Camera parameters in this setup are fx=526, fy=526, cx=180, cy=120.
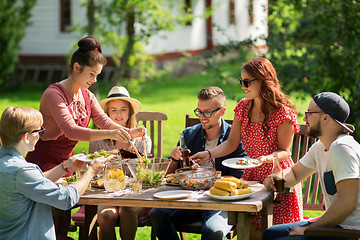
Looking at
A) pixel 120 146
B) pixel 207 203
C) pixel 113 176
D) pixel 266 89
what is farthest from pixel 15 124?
pixel 266 89

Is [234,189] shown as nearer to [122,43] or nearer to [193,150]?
[193,150]

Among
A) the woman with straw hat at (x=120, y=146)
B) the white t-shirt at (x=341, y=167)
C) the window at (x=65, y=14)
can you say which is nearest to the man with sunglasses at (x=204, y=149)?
the woman with straw hat at (x=120, y=146)

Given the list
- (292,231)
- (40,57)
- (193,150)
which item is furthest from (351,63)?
(40,57)

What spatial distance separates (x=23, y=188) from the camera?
324 centimetres

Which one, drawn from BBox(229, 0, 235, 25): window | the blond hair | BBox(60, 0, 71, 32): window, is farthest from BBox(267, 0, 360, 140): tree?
BBox(229, 0, 235, 25): window

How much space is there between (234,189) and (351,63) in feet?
16.1

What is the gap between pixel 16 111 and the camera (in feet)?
10.8

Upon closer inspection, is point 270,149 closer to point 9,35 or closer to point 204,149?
point 204,149

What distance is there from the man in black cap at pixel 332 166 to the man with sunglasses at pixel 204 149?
431 mm

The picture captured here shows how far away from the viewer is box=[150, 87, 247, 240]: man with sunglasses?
3.99 meters

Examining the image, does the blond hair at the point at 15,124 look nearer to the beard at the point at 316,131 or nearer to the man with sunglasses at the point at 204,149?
the man with sunglasses at the point at 204,149

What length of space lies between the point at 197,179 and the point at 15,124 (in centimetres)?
136

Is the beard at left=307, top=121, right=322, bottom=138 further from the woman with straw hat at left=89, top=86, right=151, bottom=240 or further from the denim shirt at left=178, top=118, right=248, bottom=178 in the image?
the woman with straw hat at left=89, top=86, right=151, bottom=240

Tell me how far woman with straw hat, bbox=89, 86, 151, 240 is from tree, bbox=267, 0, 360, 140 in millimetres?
3172
